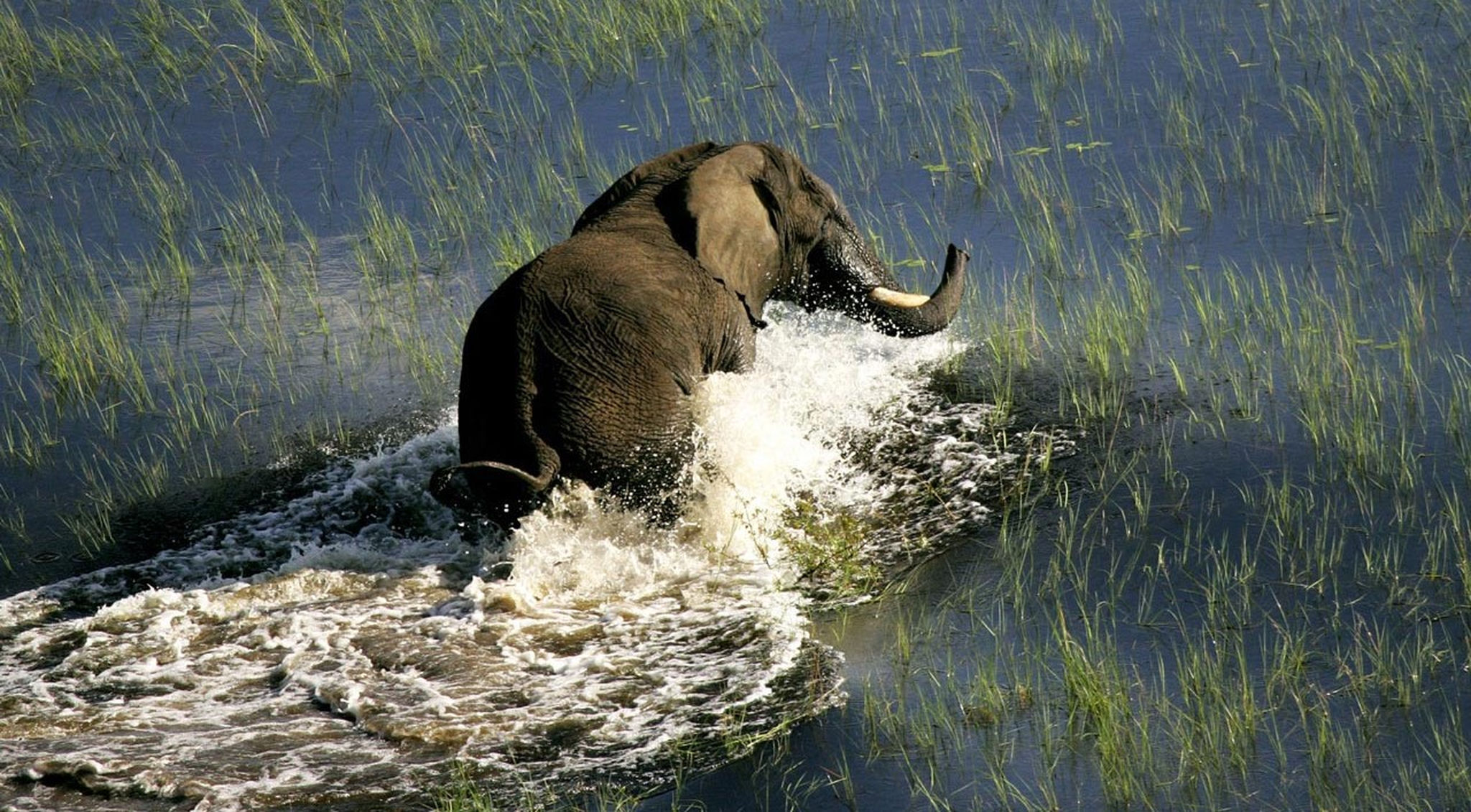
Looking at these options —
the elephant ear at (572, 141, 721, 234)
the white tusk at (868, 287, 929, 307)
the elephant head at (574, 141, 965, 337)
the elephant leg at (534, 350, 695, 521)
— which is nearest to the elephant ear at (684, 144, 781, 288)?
the elephant head at (574, 141, 965, 337)

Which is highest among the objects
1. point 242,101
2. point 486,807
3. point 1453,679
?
point 242,101

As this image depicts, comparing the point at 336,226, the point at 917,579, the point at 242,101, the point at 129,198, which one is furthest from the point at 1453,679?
the point at 242,101

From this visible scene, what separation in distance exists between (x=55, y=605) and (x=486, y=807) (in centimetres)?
255

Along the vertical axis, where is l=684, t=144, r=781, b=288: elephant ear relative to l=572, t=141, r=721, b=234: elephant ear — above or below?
below

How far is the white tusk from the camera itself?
7.79 meters

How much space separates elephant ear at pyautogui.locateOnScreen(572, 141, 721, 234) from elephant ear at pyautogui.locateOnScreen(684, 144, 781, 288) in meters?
0.16

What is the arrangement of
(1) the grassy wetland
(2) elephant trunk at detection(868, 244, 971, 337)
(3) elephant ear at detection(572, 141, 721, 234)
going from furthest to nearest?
(2) elephant trunk at detection(868, 244, 971, 337) → (3) elephant ear at detection(572, 141, 721, 234) → (1) the grassy wetland

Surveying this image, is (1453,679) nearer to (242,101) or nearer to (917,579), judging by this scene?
(917,579)

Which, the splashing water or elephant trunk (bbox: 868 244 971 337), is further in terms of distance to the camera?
elephant trunk (bbox: 868 244 971 337)

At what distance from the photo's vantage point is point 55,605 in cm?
655

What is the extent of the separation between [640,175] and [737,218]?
1.53 ft

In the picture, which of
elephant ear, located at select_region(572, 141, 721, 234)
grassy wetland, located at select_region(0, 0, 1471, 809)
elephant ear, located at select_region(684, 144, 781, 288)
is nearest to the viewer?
grassy wetland, located at select_region(0, 0, 1471, 809)

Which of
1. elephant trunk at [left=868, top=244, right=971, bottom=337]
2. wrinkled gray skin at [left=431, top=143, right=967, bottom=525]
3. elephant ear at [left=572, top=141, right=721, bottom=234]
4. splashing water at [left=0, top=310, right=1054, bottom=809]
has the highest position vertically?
elephant ear at [left=572, top=141, right=721, bottom=234]

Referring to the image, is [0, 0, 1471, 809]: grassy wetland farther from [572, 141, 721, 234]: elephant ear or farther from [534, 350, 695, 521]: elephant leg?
[572, 141, 721, 234]: elephant ear
